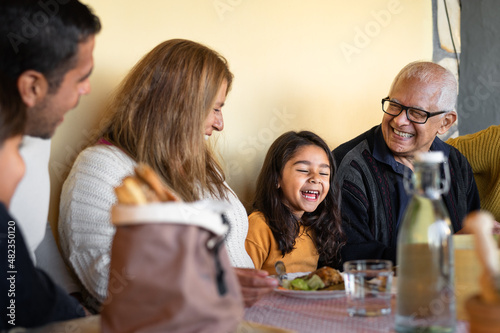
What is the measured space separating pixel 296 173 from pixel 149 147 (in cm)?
78

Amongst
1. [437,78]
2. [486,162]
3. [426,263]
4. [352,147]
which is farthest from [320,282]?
[486,162]

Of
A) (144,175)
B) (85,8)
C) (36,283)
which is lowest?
(36,283)

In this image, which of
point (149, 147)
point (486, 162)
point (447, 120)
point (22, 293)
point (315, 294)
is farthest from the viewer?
point (486, 162)

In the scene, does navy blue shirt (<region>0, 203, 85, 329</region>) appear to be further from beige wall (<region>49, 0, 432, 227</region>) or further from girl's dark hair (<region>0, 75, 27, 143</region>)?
beige wall (<region>49, 0, 432, 227</region>)

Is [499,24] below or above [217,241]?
above

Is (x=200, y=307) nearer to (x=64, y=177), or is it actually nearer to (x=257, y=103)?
(x=64, y=177)

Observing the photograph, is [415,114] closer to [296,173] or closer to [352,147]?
[352,147]

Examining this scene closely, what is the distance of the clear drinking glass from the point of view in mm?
1037

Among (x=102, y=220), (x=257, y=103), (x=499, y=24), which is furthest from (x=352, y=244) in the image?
(x=499, y=24)

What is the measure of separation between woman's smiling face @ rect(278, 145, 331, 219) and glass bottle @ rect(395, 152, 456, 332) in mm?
1253

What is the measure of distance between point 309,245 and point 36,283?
1.34m

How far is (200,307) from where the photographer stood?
30.7 inches

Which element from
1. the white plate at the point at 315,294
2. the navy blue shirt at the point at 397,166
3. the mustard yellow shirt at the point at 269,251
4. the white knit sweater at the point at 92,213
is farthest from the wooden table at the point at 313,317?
the navy blue shirt at the point at 397,166

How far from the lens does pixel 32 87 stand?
1044mm
